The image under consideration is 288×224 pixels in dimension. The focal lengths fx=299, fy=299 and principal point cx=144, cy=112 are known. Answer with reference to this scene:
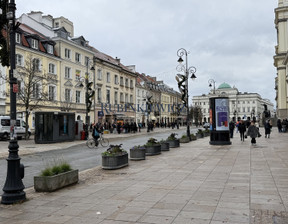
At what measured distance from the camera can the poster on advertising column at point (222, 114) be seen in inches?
765

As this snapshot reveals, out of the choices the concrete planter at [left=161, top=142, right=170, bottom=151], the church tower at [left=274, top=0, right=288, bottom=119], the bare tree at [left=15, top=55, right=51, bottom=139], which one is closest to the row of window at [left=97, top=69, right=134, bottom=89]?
the bare tree at [left=15, top=55, right=51, bottom=139]

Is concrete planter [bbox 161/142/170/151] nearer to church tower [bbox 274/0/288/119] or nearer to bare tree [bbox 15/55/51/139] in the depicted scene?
bare tree [bbox 15/55/51/139]

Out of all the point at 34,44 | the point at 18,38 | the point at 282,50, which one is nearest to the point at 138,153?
the point at 18,38

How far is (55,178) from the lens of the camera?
7.47 meters

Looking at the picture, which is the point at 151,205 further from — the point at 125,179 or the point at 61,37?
the point at 61,37

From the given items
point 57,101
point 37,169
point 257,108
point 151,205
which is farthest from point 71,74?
point 257,108

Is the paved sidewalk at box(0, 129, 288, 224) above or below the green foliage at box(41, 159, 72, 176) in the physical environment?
below

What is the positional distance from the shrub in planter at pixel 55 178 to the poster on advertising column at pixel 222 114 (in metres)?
13.1

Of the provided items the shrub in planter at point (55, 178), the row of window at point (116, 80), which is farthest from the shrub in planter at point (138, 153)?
the row of window at point (116, 80)

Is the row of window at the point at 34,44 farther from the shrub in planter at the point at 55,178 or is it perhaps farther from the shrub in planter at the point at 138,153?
the shrub in planter at the point at 55,178

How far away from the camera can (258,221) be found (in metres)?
4.82

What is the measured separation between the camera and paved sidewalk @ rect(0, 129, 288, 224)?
5117 mm

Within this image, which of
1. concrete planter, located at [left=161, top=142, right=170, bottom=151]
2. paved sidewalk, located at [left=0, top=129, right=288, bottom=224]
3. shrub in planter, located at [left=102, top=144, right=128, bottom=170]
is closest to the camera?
paved sidewalk, located at [left=0, top=129, right=288, bottom=224]

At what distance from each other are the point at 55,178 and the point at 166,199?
295cm
